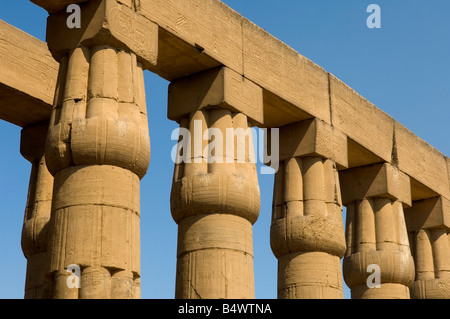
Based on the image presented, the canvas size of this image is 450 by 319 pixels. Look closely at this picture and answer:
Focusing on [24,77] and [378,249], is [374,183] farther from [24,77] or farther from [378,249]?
[24,77]

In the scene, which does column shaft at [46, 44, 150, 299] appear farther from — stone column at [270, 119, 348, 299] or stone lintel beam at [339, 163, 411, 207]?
stone lintel beam at [339, 163, 411, 207]

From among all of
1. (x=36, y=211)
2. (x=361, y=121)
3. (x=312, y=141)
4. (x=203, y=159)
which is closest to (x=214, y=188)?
(x=203, y=159)

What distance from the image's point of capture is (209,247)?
1434 cm

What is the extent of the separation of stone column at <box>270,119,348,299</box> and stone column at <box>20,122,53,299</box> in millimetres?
4130

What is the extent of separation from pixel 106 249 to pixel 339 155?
6.94 m

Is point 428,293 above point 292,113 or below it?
below

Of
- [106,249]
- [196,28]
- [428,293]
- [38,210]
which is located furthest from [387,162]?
[106,249]

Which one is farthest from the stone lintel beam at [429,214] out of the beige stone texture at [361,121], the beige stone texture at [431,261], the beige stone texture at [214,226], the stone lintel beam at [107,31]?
the stone lintel beam at [107,31]

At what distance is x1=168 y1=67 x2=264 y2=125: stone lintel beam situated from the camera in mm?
15352

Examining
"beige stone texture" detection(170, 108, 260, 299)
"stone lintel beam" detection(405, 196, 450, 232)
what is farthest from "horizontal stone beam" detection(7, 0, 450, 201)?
"beige stone texture" detection(170, 108, 260, 299)

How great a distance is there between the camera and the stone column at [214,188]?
46.8ft

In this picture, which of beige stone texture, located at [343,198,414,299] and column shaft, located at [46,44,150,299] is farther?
beige stone texture, located at [343,198,414,299]

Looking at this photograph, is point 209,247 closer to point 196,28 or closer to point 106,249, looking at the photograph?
point 106,249

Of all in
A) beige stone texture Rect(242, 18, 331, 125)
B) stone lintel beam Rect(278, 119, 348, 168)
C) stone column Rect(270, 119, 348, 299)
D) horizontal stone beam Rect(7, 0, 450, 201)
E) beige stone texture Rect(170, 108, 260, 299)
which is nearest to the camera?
beige stone texture Rect(170, 108, 260, 299)
